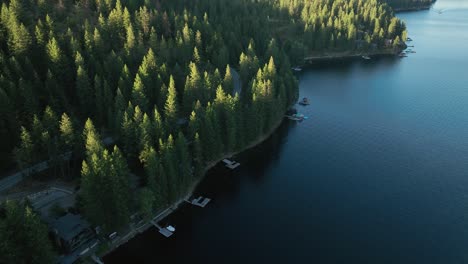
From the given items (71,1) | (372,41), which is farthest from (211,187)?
(372,41)

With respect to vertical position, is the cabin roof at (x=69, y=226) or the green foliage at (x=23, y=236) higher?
the green foliage at (x=23, y=236)

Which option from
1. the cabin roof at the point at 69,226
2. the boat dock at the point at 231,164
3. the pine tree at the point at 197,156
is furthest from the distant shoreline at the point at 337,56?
the cabin roof at the point at 69,226

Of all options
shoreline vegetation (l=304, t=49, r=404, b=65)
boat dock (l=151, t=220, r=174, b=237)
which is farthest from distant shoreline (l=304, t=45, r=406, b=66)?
boat dock (l=151, t=220, r=174, b=237)

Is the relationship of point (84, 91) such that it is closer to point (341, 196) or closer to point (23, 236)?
point (23, 236)

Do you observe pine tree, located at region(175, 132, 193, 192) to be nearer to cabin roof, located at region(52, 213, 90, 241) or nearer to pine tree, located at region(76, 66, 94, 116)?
cabin roof, located at region(52, 213, 90, 241)

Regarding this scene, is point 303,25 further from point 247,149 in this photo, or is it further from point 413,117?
point 247,149

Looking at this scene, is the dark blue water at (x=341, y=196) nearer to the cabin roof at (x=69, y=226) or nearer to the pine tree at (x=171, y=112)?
the cabin roof at (x=69, y=226)
